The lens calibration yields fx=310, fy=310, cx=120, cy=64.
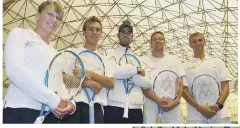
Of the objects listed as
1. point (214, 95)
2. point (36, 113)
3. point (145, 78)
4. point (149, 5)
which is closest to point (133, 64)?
point (145, 78)

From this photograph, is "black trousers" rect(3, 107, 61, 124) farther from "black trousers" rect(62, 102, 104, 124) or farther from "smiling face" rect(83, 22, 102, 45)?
"smiling face" rect(83, 22, 102, 45)

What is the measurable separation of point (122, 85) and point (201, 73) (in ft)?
4.82

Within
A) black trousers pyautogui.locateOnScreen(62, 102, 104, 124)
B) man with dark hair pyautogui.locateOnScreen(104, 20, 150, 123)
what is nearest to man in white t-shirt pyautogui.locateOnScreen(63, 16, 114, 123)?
black trousers pyautogui.locateOnScreen(62, 102, 104, 124)

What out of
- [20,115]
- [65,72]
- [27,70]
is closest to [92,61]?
[65,72]

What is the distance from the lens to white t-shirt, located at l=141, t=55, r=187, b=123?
493 centimetres

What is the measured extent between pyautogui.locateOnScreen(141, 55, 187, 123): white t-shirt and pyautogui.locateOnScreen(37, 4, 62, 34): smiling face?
186 cm

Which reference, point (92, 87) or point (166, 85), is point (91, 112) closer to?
point (92, 87)

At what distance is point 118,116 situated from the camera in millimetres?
4480

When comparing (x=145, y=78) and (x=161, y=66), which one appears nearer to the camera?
(x=145, y=78)

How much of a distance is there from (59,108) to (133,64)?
5.92ft

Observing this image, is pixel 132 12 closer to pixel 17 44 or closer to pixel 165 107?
pixel 165 107

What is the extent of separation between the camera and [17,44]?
3.27 m

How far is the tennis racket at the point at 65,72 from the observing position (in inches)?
136

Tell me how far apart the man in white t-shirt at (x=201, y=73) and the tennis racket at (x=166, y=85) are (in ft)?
0.93
